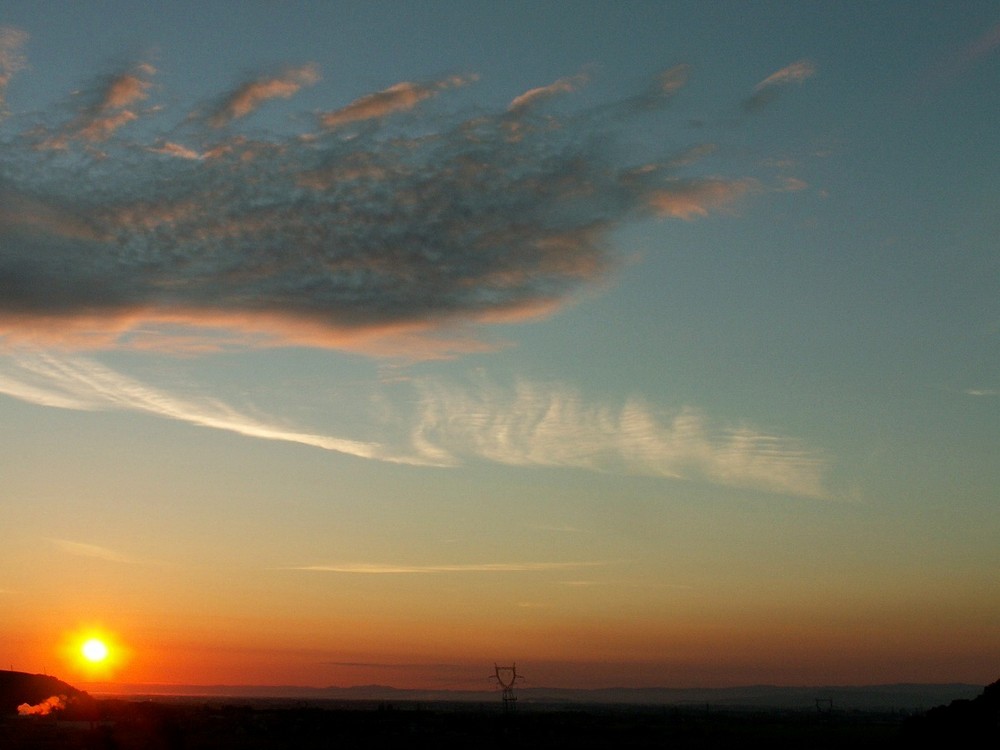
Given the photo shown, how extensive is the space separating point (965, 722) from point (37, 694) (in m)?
75.2

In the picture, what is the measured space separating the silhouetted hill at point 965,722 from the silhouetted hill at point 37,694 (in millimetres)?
63908

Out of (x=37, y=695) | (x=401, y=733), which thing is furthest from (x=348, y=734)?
(x=37, y=695)

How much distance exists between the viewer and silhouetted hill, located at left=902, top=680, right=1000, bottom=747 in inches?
2068

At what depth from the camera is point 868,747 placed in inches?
2687

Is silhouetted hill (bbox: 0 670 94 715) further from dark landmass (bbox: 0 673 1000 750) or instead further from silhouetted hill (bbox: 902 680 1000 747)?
silhouetted hill (bbox: 902 680 1000 747)

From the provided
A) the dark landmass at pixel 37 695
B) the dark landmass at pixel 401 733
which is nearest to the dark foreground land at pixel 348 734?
the dark landmass at pixel 401 733

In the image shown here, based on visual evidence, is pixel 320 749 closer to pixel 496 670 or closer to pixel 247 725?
pixel 247 725

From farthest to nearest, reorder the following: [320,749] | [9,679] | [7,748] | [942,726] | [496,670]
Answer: [496,670] → [9,679] → [320,749] → [942,726] → [7,748]

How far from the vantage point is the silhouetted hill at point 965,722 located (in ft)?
172

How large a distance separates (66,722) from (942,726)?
2291 inches

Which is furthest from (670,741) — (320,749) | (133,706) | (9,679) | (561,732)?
(9,679)

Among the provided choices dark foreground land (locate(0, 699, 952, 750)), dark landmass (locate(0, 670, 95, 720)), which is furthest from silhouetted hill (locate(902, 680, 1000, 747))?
dark landmass (locate(0, 670, 95, 720))

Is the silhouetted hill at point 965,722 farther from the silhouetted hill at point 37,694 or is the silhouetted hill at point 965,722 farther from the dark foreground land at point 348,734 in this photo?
the silhouetted hill at point 37,694

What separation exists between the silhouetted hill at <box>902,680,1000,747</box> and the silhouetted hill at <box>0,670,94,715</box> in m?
63.9
